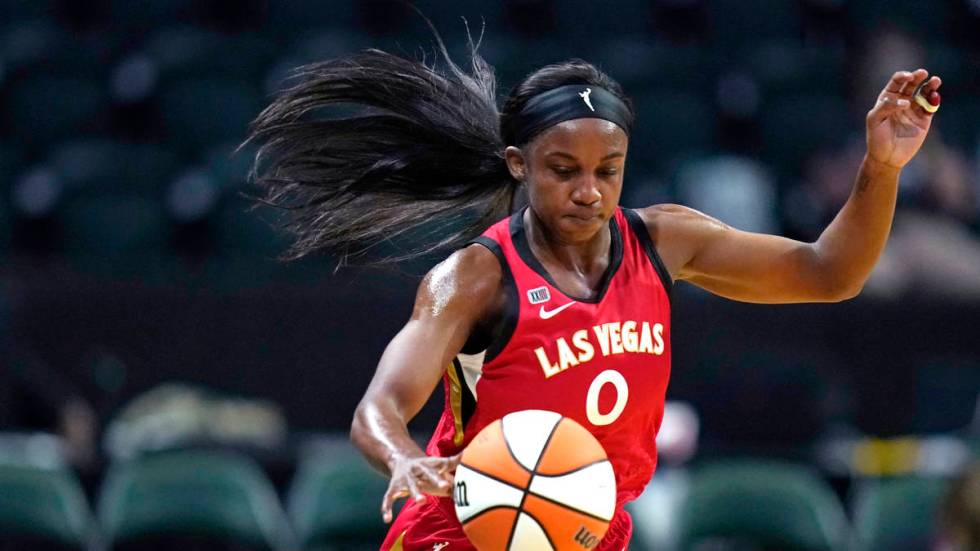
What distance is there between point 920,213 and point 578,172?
238 inches

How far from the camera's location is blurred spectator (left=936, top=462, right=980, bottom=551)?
233 inches

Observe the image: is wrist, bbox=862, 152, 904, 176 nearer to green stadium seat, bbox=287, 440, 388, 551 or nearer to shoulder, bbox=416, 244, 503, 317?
shoulder, bbox=416, 244, 503, 317

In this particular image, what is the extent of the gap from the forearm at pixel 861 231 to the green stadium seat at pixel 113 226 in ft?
20.8

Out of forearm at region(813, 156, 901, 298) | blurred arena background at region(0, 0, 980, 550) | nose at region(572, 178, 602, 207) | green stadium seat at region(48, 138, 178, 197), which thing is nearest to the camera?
nose at region(572, 178, 602, 207)

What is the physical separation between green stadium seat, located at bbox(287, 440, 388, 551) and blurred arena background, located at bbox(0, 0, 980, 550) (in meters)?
0.01

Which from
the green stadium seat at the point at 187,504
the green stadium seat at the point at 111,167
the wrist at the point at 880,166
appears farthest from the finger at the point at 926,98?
the green stadium seat at the point at 111,167

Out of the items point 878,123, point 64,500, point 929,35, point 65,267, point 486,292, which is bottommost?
point 64,500

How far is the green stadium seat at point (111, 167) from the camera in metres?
10.5

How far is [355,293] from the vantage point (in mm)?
9195

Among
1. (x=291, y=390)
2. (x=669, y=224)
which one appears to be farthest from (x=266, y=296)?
(x=669, y=224)

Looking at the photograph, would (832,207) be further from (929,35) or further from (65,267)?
(65,267)

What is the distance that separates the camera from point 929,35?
1219 centimetres

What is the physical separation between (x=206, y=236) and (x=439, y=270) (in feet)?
19.9

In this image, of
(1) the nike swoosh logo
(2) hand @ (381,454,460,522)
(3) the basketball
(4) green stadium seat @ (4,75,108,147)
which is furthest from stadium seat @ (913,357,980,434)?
(2) hand @ (381,454,460,522)
